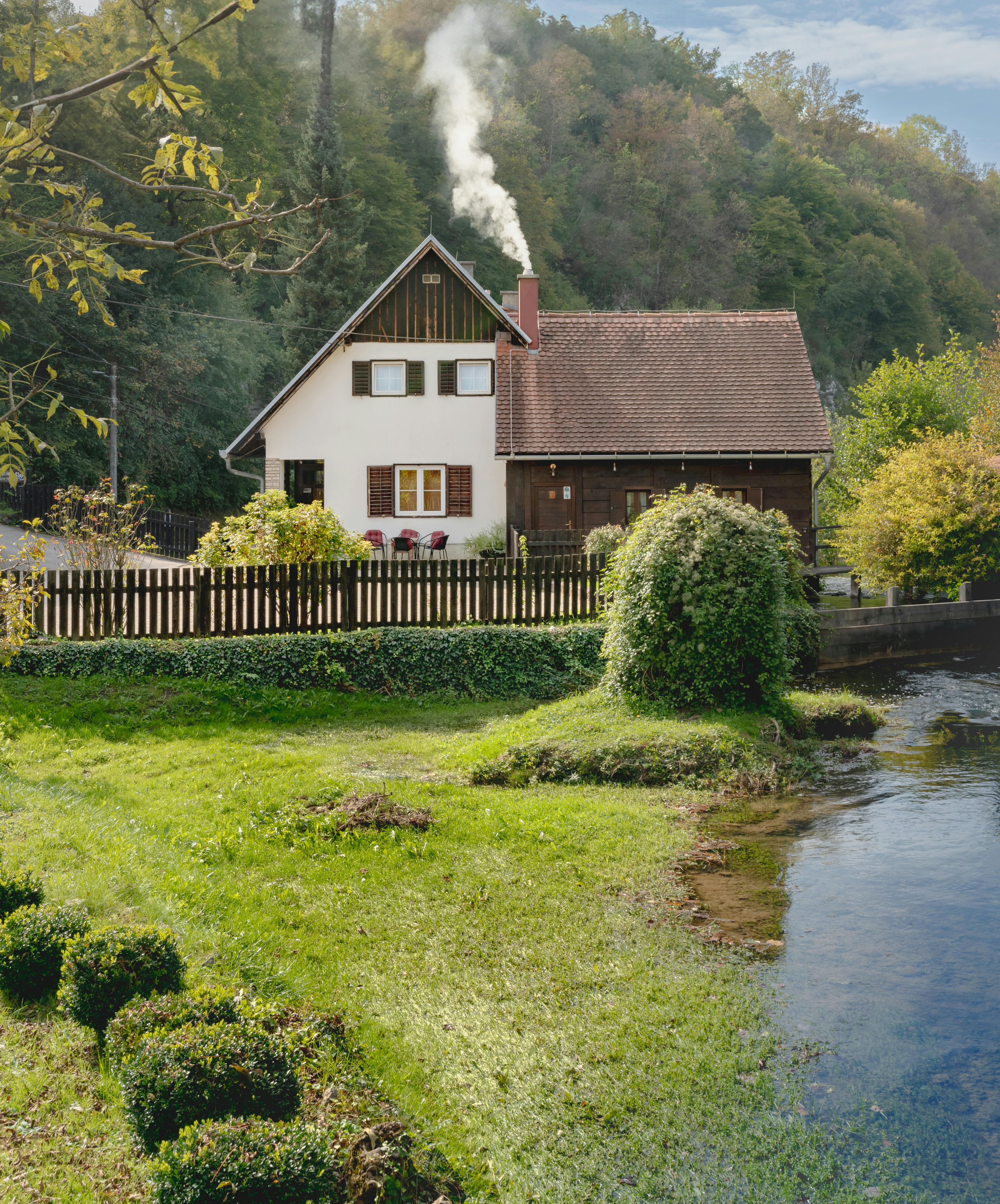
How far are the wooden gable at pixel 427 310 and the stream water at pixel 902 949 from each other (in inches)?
810

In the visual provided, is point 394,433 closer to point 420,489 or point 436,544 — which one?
point 420,489

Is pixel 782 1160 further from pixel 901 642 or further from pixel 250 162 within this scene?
pixel 250 162

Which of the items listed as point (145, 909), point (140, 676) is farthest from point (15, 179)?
point (145, 909)

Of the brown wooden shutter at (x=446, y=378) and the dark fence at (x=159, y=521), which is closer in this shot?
the brown wooden shutter at (x=446, y=378)

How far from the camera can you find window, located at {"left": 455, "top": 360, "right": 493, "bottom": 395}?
95.8 feet

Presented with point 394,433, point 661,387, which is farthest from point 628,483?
point 394,433

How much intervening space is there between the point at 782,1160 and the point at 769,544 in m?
8.10

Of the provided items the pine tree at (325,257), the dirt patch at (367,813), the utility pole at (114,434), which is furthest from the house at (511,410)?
the dirt patch at (367,813)

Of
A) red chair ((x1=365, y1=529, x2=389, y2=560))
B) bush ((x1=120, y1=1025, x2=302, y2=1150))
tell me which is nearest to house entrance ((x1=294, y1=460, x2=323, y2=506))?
red chair ((x1=365, y1=529, x2=389, y2=560))

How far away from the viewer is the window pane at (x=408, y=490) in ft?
96.6

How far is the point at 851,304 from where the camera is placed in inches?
2972

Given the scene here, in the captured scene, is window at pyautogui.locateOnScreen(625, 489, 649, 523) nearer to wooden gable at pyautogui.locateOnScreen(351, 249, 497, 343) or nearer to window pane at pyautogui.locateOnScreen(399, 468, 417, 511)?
window pane at pyautogui.locateOnScreen(399, 468, 417, 511)

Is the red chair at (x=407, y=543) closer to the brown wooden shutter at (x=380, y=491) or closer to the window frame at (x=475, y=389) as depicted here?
the brown wooden shutter at (x=380, y=491)

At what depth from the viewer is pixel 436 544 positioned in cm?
2655
